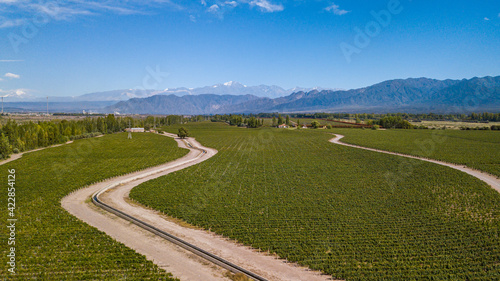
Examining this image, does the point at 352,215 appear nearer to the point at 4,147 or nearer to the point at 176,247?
the point at 176,247

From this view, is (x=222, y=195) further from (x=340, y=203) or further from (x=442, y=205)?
(x=442, y=205)

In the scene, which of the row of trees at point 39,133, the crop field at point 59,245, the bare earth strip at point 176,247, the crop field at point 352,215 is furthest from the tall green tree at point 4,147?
the crop field at point 352,215

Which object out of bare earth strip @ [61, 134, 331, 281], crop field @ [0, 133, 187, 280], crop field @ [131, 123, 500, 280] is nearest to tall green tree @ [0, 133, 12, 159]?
crop field @ [0, 133, 187, 280]

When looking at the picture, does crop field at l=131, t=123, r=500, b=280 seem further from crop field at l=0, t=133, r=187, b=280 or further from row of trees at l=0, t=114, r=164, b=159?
row of trees at l=0, t=114, r=164, b=159

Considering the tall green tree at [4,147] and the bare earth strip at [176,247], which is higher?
the tall green tree at [4,147]

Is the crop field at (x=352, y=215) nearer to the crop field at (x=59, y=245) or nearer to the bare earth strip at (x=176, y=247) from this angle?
the bare earth strip at (x=176, y=247)

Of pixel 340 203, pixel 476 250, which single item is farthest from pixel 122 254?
pixel 476 250

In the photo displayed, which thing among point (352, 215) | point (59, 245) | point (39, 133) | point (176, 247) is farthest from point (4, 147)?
point (352, 215)
